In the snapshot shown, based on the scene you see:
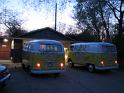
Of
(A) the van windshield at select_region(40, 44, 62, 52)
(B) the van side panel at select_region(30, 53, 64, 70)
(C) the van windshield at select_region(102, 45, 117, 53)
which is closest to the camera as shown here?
(B) the van side panel at select_region(30, 53, 64, 70)

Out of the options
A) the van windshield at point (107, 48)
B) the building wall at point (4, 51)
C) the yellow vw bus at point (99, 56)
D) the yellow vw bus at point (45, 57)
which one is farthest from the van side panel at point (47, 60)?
the building wall at point (4, 51)

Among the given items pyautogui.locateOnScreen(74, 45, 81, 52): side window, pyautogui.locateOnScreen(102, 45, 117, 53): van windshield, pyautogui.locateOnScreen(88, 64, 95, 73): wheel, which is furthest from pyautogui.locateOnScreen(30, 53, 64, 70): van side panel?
pyautogui.locateOnScreen(74, 45, 81, 52): side window

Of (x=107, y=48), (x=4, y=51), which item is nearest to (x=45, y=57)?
(x=107, y=48)

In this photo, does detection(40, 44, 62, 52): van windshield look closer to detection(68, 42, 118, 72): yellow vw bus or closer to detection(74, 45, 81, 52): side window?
detection(68, 42, 118, 72): yellow vw bus

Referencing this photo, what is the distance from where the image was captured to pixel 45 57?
15.5 meters

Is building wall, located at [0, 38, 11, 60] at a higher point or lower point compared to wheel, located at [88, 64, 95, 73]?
higher

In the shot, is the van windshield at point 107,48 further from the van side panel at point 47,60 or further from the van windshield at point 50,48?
the van side panel at point 47,60

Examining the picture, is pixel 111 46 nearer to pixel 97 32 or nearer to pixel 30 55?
pixel 30 55

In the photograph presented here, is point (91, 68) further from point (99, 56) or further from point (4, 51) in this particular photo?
point (4, 51)

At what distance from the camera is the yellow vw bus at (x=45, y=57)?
606 inches

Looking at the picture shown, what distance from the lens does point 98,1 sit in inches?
1007

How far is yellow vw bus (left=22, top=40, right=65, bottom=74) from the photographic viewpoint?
15.4m

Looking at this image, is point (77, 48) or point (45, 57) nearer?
point (45, 57)

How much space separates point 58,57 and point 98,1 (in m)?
11.6
